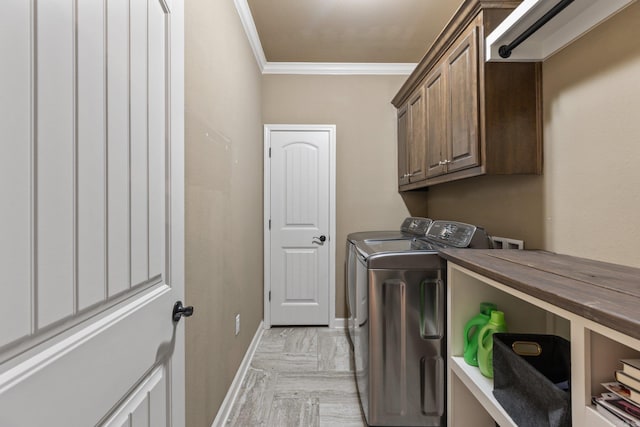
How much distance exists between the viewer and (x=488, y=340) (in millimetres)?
1254

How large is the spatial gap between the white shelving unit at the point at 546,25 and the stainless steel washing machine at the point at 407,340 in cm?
104

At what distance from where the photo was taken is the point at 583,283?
34.0 inches

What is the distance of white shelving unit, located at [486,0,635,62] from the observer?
1.15 meters

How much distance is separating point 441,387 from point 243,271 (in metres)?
1.49

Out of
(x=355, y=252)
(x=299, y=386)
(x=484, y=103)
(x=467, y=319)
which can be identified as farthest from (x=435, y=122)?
(x=299, y=386)

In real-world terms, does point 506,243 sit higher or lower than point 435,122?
lower

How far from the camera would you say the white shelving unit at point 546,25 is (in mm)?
1152

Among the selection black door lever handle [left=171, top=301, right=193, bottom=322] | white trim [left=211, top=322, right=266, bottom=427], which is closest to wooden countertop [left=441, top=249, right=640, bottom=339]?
black door lever handle [left=171, top=301, right=193, bottom=322]

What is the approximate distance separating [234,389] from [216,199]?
4.11 ft

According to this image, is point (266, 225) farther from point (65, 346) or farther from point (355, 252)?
point (65, 346)

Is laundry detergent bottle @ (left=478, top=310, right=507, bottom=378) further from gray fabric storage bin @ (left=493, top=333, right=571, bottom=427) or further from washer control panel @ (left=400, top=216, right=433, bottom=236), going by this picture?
washer control panel @ (left=400, top=216, right=433, bottom=236)

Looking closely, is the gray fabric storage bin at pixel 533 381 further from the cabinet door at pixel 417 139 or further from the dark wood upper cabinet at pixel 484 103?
the cabinet door at pixel 417 139

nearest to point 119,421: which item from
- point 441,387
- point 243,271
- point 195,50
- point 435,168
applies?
point 195,50

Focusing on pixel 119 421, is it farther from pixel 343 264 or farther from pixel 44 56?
pixel 343 264
